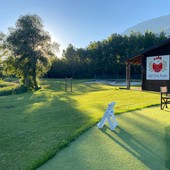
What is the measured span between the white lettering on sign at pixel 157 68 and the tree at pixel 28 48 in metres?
17.3

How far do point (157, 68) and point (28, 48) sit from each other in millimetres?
18912

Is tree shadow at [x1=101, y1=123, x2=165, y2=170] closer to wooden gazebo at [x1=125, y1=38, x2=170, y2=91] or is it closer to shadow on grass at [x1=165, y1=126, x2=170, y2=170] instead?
shadow on grass at [x1=165, y1=126, x2=170, y2=170]

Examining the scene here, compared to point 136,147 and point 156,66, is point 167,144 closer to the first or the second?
point 136,147

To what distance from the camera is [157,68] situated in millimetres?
16969

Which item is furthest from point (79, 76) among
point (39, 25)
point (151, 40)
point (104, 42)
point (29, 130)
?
point (29, 130)

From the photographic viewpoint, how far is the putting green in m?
4.02

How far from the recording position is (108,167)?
12.9 ft

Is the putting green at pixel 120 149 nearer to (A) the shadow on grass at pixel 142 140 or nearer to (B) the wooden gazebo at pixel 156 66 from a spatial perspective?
(A) the shadow on grass at pixel 142 140

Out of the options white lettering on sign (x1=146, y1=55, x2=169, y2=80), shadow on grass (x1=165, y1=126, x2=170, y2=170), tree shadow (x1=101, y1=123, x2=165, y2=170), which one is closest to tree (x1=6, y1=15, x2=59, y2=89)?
white lettering on sign (x1=146, y1=55, x2=169, y2=80)

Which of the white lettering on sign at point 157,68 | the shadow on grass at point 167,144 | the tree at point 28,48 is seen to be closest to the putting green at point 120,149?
the shadow on grass at point 167,144

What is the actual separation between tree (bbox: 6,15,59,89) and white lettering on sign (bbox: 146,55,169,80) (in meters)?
17.3

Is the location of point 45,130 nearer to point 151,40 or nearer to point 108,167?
point 108,167

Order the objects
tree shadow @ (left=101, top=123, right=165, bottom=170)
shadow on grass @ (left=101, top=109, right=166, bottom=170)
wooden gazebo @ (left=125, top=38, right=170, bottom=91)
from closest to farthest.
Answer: tree shadow @ (left=101, top=123, right=165, bottom=170) < shadow on grass @ (left=101, top=109, right=166, bottom=170) < wooden gazebo @ (left=125, top=38, right=170, bottom=91)

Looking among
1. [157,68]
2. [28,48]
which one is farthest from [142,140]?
[28,48]
